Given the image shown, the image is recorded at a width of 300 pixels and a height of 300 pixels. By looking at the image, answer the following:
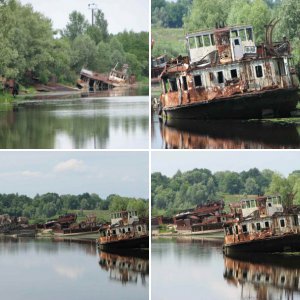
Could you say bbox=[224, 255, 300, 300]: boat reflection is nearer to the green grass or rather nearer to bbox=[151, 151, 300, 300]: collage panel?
bbox=[151, 151, 300, 300]: collage panel

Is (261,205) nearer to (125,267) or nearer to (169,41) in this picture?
(125,267)

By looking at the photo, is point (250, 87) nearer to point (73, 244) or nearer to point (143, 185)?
point (143, 185)

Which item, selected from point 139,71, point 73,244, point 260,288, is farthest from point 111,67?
point 260,288

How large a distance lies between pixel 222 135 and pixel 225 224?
2.42 ft

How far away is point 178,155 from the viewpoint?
25.1ft

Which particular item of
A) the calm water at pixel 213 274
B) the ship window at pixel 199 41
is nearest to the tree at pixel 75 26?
the ship window at pixel 199 41

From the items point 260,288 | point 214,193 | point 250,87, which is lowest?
point 260,288

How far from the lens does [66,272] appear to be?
7.66 meters

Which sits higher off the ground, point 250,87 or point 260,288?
point 250,87

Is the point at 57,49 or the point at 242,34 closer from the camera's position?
the point at 242,34

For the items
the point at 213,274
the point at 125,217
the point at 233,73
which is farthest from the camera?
the point at 233,73

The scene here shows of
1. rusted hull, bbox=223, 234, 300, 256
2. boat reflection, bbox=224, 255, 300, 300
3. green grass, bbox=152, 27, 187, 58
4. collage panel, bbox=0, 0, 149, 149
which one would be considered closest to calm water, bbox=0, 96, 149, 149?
collage panel, bbox=0, 0, 149, 149

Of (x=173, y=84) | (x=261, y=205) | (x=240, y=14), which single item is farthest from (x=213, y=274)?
(x=240, y=14)

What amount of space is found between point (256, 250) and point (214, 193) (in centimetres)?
60
